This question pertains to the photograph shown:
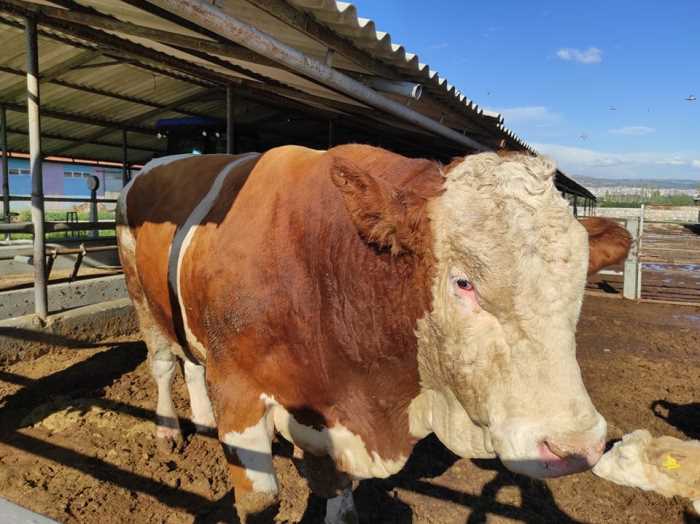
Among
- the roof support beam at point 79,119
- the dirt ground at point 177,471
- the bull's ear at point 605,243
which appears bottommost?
the dirt ground at point 177,471

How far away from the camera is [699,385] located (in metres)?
4.69

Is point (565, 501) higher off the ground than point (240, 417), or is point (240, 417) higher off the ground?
point (240, 417)

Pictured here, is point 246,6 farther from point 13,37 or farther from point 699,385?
point 699,385

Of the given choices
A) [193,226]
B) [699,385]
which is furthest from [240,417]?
[699,385]

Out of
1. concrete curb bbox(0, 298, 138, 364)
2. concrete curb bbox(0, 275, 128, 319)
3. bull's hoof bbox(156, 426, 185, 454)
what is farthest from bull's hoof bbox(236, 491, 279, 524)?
concrete curb bbox(0, 275, 128, 319)

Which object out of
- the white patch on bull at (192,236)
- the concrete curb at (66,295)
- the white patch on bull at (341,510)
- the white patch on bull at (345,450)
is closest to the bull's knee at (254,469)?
the white patch on bull at (345,450)

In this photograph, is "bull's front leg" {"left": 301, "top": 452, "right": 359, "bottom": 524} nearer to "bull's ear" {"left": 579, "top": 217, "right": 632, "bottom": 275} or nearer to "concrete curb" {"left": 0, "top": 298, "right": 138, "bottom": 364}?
"bull's ear" {"left": 579, "top": 217, "right": 632, "bottom": 275}

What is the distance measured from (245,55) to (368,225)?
283 centimetres

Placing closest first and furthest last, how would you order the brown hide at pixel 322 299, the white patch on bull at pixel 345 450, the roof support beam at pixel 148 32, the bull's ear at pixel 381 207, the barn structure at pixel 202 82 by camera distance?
the bull's ear at pixel 381 207
the brown hide at pixel 322 299
the white patch on bull at pixel 345 450
the barn structure at pixel 202 82
the roof support beam at pixel 148 32

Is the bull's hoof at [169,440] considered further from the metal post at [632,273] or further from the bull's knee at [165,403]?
the metal post at [632,273]

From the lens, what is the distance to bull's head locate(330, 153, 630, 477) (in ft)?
4.38

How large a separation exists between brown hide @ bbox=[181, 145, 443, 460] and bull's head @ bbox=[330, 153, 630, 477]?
0.23 ft

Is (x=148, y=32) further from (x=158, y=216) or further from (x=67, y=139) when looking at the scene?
(x=67, y=139)

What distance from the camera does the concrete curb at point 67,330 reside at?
12.7ft
